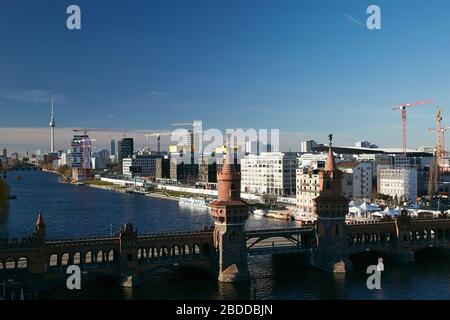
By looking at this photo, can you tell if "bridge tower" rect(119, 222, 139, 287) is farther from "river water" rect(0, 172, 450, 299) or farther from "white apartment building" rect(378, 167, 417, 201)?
"white apartment building" rect(378, 167, 417, 201)

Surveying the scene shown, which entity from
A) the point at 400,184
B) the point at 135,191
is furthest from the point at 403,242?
the point at 135,191

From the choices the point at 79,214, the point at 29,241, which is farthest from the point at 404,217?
the point at 79,214

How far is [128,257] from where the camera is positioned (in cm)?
4566

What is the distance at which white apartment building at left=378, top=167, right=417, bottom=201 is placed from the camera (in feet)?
378

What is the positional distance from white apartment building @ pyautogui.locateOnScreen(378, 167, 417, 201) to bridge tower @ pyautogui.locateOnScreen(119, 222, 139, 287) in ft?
267

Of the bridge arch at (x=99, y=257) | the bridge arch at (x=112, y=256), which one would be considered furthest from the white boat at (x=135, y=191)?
the bridge arch at (x=112, y=256)

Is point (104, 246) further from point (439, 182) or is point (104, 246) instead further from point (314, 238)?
point (439, 182)

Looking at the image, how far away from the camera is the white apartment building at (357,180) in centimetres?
11419

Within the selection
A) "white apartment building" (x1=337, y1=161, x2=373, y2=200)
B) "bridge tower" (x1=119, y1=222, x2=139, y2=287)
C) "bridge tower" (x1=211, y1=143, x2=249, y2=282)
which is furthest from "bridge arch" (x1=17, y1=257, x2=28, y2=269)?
"white apartment building" (x1=337, y1=161, x2=373, y2=200)

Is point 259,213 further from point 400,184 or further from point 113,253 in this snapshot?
point 113,253

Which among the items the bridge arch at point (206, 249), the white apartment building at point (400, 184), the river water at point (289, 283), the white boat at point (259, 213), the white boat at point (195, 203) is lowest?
the river water at point (289, 283)

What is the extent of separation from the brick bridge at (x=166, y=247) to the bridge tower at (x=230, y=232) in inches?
40.2

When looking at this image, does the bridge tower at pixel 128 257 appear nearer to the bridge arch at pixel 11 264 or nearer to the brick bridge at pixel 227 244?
the brick bridge at pixel 227 244
